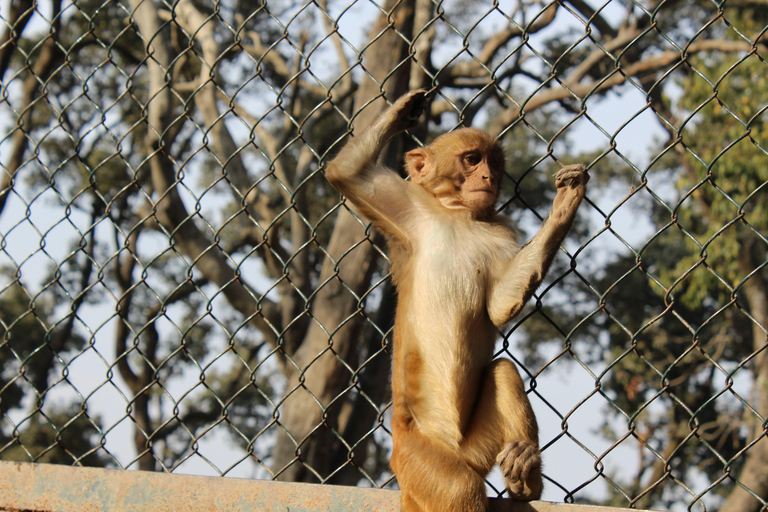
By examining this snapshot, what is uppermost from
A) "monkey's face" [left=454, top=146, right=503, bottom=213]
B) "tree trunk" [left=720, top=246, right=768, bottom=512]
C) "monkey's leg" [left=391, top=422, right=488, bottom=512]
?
"monkey's face" [left=454, top=146, right=503, bottom=213]

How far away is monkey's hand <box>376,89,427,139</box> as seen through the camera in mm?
2844

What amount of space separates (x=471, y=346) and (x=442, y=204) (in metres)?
0.63

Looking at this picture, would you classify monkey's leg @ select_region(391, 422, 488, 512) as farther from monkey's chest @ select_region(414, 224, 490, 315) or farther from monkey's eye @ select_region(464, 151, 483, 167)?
monkey's eye @ select_region(464, 151, 483, 167)

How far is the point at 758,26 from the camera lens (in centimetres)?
936

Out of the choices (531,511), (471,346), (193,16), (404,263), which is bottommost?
(531,511)

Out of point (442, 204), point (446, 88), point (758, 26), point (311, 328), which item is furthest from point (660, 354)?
point (442, 204)

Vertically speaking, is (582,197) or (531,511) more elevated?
(582,197)

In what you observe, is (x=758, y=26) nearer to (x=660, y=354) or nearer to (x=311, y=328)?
(x=660, y=354)

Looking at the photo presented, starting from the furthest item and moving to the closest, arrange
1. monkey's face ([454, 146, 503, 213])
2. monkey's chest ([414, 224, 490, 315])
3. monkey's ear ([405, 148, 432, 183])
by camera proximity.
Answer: monkey's ear ([405, 148, 432, 183])
monkey's face ([454, 146, 503, 213])
monkey's chest ([414, 224, 490, 315])

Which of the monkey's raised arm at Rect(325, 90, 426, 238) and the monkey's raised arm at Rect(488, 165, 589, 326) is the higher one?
the monkey's raised arm at Rect(325, 90, 426, 238)

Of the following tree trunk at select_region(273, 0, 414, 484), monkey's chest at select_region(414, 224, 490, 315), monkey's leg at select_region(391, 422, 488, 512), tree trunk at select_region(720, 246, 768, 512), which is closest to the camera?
monkey's leg at select_region(391, 422, 488, 512)

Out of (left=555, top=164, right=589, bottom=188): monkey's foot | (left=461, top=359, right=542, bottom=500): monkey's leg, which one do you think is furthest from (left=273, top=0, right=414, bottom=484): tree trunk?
(left=555, top=164, right=589, bottom=188): monkey's foot

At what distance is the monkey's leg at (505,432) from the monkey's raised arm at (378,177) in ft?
2.43

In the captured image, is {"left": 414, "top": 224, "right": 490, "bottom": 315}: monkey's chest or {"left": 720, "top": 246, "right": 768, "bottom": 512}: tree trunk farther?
{"left": 720, "top": 246, "right": 768, "bottom": 512}: tree trunk
